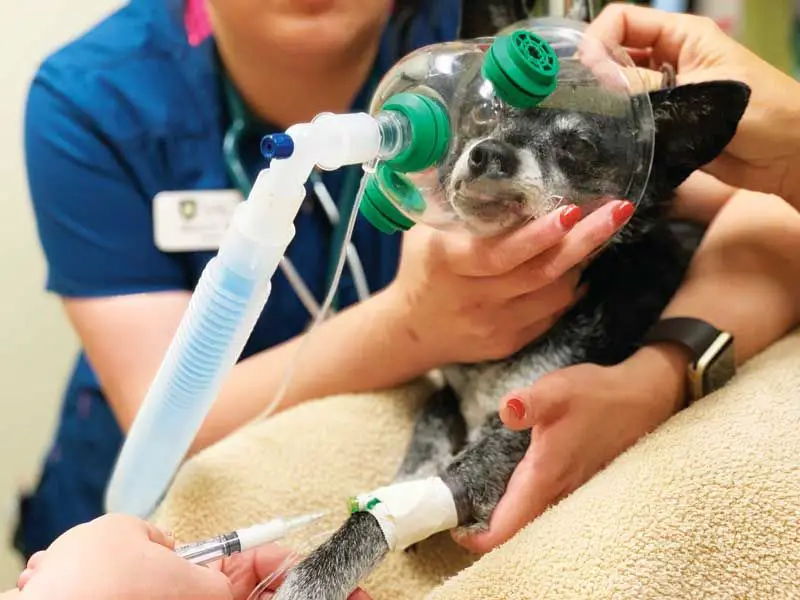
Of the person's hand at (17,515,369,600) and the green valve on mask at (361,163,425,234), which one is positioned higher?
the green valve on mask at (361,163,425,234)

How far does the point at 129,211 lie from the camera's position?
1093 mm

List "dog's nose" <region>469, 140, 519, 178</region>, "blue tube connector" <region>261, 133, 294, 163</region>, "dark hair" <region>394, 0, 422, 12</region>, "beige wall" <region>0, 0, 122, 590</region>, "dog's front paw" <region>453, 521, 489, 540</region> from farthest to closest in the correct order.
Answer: "beige wall" <region>0, 0, 122, 590</region>, "dark hair" <region>394, 0, 422, 12</region>, "dog's front paw" <region>453, 521, 489, 540</region>, "dog's nose" <region>469, 140, 519, 178</region>, "blue tube connector" <region>261, 133, 294, 163</region>

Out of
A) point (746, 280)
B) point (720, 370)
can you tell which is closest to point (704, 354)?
point (720, 370)

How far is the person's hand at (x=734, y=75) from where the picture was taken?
82cm

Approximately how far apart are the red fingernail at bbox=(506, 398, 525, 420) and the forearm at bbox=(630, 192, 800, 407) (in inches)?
6.9

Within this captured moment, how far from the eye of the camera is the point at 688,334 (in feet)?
2.84

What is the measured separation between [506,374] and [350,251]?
12.5 inches

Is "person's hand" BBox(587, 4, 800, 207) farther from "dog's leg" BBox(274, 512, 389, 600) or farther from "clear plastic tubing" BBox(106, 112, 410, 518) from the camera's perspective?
"dog's leg" BBox(274, 512, 389, 600)

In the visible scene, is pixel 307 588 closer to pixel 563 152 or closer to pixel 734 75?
pixel 563 152

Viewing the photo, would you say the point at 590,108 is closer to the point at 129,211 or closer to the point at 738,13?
the point at 129,211

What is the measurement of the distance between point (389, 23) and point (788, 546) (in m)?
0.86

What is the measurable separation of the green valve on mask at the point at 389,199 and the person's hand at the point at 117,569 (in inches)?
12.2

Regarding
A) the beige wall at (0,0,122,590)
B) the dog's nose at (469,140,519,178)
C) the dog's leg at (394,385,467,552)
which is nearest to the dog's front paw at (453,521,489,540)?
the dog's leg at (394,385,467,552)

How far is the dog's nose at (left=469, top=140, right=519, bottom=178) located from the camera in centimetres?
70
